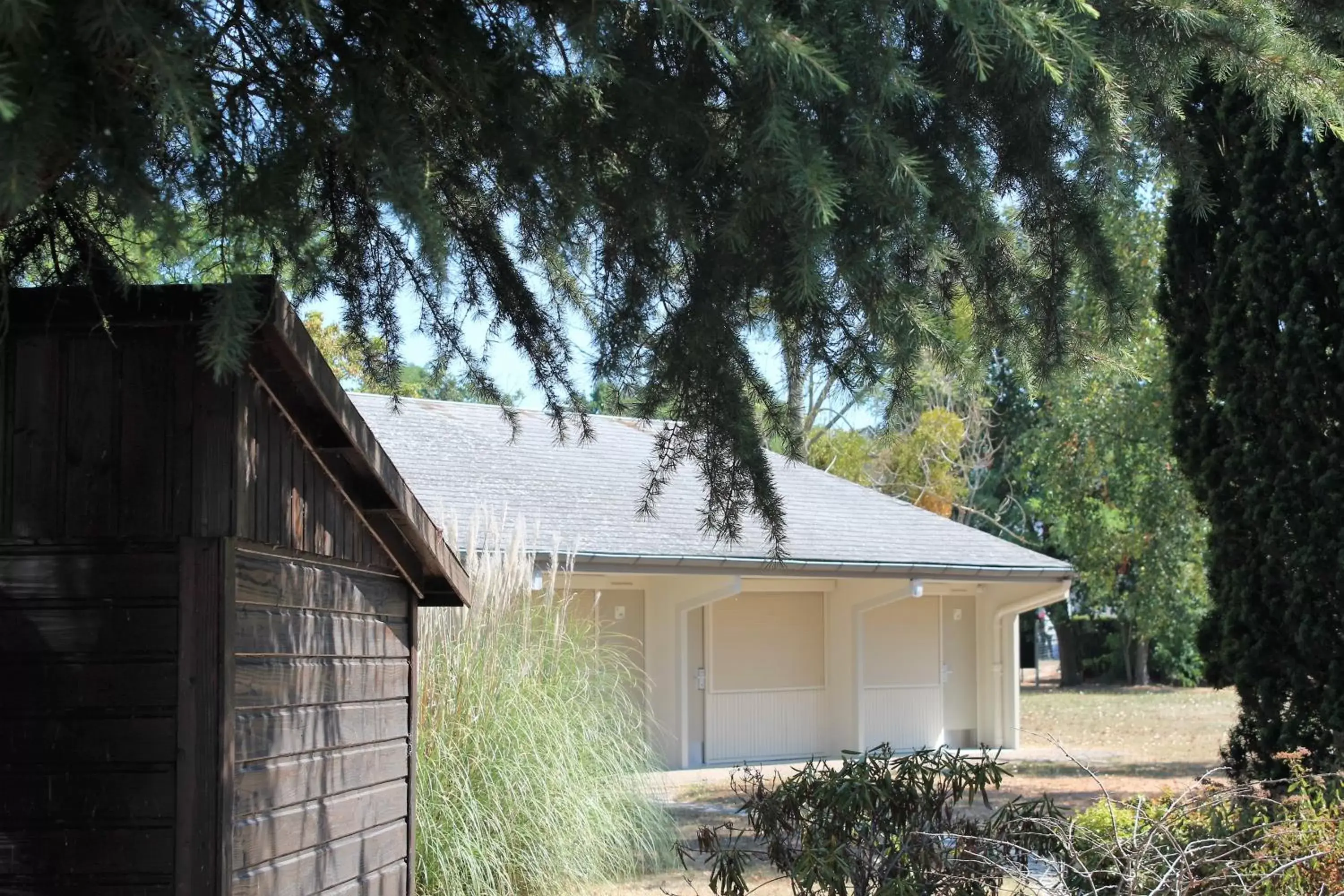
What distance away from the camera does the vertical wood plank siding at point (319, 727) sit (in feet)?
14.3

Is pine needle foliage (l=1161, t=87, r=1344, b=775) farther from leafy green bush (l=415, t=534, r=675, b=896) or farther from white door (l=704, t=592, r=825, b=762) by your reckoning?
white door (l=704, t=592, r=825, b=762)

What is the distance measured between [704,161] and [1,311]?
199cm

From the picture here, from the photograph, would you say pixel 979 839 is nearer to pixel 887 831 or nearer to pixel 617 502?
pixel 887 831

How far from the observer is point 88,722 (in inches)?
164

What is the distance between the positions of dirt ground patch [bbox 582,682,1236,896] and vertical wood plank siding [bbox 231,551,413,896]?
1.55 meters

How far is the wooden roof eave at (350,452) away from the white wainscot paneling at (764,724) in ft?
41.0

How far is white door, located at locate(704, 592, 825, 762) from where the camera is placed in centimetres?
1861

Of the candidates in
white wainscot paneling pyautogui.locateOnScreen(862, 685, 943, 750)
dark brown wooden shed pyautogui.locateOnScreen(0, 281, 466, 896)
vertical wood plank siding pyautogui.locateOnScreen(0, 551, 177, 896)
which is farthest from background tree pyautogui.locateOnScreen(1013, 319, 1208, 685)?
vertical wood plank siding pyautogui.locateOnScreen(0, 551, 177, 896)

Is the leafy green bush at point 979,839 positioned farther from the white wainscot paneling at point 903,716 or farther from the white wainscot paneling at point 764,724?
the white wainscot paneling at point 903,716

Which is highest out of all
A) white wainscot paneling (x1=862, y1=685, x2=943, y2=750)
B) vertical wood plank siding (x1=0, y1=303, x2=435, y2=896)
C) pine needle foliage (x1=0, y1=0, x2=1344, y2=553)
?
pine needle foliage (x1=0, y1=0, x2=1344, y2=553)

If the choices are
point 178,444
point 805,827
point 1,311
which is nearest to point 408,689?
point 805,827

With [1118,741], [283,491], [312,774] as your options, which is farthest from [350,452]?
[1118,741]

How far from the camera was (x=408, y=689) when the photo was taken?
6.21 metres

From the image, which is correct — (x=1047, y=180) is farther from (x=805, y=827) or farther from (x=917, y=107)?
(x=805, y=827)
